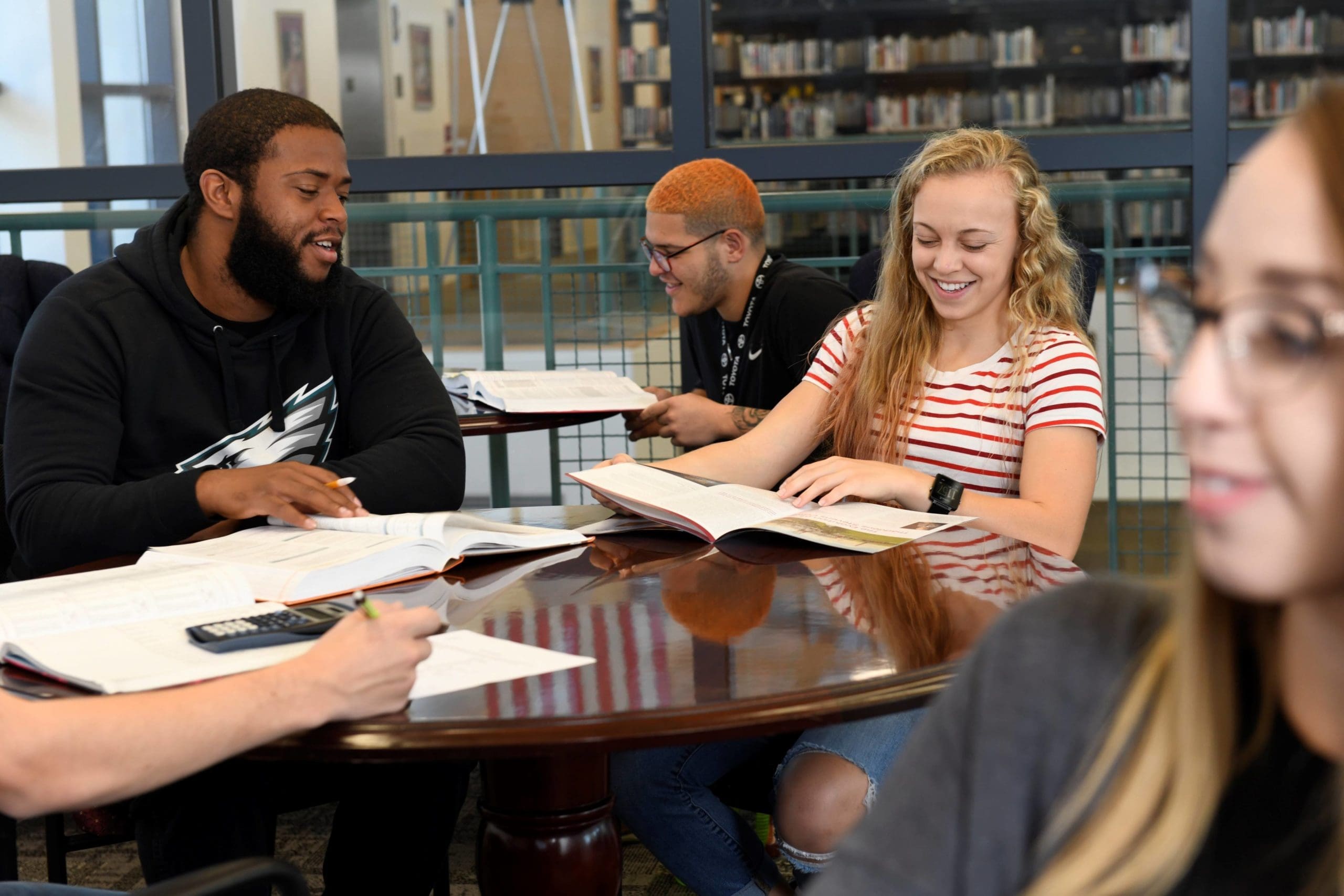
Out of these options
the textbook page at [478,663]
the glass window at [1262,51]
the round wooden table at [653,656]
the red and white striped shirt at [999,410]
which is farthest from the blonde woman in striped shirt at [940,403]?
the glass window at [1262,51]

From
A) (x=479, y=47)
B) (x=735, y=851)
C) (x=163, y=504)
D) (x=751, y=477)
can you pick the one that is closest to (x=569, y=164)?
(x=479, y=47)

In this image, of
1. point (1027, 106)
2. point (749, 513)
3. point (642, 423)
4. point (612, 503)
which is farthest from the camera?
point (1027, 106)

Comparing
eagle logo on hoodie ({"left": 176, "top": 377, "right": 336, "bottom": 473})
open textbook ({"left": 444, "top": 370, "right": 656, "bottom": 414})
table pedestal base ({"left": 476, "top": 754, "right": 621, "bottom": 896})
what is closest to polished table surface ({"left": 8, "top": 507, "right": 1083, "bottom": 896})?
table pedestal base ({"left": 476, "top": 754, "right": 621, "bottom": 896})

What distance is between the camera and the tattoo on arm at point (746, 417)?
105 inches

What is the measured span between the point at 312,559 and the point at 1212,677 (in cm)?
106

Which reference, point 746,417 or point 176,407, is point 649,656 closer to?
point 176,407

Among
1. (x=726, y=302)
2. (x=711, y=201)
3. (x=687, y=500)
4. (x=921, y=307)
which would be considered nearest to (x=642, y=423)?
(x=726, y=302)

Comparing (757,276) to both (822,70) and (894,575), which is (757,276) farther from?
(894,575)

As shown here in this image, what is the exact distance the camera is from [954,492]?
178 centimetres

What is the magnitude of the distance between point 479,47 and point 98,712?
3414 millimetres

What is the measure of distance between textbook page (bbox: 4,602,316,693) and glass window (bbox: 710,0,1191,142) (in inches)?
109

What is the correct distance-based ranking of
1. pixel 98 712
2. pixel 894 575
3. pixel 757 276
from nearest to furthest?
1. pixel 98 712
2. pixel 894 575
3. pixel 757 276

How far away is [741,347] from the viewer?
113 inches

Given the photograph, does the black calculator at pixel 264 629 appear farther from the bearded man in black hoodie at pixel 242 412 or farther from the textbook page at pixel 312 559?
the bearded man in black hoodie at pixel 242 412
